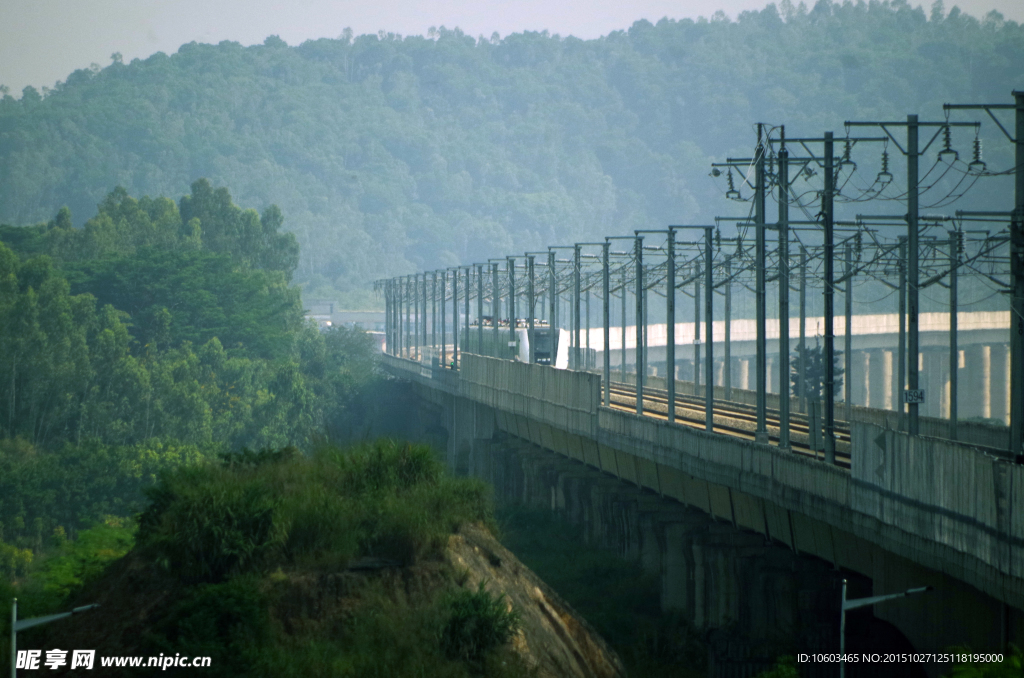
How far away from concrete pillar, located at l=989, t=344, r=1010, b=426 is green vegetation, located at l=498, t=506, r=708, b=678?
95.2 metres

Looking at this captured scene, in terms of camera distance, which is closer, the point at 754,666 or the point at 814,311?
the point at 754,666

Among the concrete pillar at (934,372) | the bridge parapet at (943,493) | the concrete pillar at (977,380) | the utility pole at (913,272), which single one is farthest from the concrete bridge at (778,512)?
the concrete pillar at (977,380)

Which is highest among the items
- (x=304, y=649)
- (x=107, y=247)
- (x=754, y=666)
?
(x=107, y=247)

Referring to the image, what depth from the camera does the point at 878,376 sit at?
452ft

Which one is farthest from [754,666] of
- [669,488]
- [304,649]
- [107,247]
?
[107,247]

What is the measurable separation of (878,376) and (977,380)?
10447mm

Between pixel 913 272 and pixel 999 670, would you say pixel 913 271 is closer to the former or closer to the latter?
pixel 913 272

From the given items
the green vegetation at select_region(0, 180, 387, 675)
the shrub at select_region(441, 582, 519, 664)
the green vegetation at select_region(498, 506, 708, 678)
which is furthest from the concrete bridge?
the green vegetation at select_region(0, 180, 387, 675)

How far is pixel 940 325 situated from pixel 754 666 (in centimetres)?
10862

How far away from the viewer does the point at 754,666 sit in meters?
30.0

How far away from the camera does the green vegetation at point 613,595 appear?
32062 millimetres

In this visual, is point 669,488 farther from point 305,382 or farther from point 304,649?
point 305,382

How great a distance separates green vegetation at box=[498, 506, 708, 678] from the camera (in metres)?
32.1

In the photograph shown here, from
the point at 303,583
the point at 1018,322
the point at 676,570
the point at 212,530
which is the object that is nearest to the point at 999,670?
the point at 1018,322
